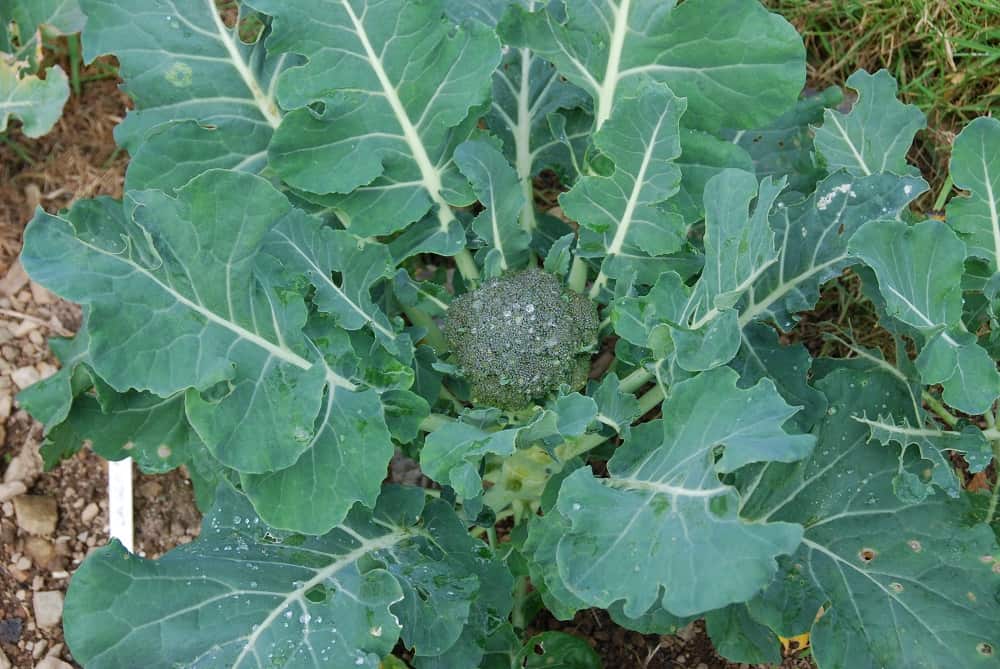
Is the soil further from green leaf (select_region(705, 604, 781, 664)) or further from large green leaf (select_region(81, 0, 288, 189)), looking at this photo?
large green leaf (select_region(81, 0, 288, 189))

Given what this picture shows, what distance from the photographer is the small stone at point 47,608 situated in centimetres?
283

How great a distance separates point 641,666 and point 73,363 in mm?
1742

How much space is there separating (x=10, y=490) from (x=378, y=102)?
1729 mm

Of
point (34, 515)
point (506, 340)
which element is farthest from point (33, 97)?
point (506, 340)

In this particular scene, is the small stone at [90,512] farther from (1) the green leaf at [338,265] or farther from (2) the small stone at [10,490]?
(1) the green leaf at [338,265]

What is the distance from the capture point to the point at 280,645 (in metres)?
1.94

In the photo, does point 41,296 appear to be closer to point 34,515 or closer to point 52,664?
point 34,515

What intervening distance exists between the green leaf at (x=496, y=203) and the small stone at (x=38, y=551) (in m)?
1.68

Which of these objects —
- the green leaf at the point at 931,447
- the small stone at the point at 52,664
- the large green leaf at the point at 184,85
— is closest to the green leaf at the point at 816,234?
the green leaf at the point at 931,447

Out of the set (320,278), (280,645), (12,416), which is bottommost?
(12,416)

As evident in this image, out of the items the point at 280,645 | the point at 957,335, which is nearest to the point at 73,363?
the point at 280,645

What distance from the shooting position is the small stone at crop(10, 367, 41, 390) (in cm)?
309

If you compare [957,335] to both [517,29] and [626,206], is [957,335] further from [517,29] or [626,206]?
[517,29]

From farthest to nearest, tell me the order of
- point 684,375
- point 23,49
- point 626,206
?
point 23,49
point 626,206
point 684,375
